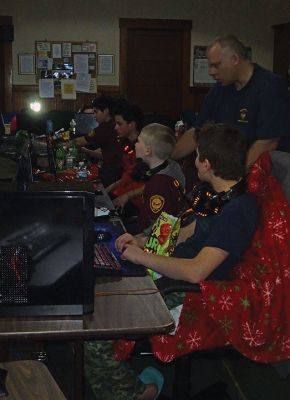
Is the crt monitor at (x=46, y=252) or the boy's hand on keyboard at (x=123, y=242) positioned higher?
the crt monitor at (x=46, y=252)

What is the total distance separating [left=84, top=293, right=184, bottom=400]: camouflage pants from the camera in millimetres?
1996

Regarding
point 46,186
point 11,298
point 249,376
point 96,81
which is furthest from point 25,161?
point 96,81

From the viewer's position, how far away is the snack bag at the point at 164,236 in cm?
215

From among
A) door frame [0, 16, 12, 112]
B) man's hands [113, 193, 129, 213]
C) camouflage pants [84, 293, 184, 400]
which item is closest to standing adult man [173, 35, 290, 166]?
man's hands [113, 193, 129, 213]

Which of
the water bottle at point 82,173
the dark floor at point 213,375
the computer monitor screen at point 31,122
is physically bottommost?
the dark floor at point 213,375

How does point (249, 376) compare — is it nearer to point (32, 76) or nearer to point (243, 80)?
point (243, 80)

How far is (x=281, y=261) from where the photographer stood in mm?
1892

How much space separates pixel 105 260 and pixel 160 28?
277 inches

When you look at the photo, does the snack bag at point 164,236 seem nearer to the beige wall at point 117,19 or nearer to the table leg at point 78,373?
the table leg at point 78,373

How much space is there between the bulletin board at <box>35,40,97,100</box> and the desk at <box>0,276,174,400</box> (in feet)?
23.0

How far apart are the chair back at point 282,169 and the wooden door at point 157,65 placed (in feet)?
21.3

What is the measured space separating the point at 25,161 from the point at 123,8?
655 centimetres

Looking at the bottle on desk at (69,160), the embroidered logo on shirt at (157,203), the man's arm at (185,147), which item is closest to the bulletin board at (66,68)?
the bottle on desk at (69,160)

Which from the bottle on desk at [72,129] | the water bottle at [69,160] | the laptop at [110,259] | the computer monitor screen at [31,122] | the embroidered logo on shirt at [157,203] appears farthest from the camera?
the bottle on desk at [72,129]
